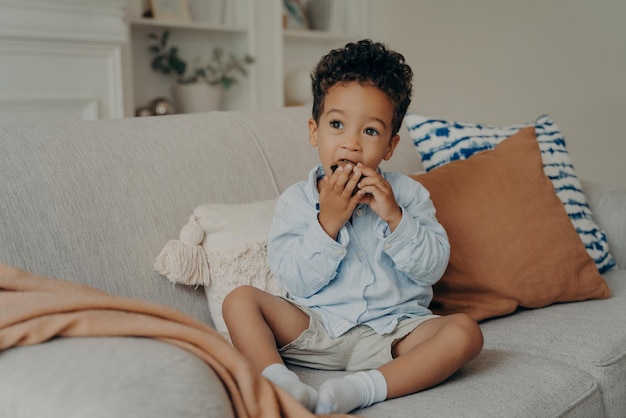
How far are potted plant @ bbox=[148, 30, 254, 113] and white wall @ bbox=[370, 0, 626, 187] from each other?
3.70ft

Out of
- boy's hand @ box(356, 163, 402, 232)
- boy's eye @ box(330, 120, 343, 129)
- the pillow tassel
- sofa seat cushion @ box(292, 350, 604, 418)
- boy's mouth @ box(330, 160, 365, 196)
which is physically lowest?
sofa seat cushion @ box(292, 350, 604, 418)

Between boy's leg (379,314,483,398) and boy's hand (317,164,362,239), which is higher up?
boy's hand (317,164,362,239)

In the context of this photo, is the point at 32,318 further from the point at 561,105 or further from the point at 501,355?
the point at 561,105

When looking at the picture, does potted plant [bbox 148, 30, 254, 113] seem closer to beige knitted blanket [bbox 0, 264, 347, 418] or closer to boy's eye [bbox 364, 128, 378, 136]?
boy's eye [bbox 364, 128, 378, 136]

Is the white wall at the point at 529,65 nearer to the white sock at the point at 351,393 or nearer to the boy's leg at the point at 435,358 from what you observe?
the boy's leg at the point at 435,358

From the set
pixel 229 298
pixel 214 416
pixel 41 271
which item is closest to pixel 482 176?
pixel 229 298

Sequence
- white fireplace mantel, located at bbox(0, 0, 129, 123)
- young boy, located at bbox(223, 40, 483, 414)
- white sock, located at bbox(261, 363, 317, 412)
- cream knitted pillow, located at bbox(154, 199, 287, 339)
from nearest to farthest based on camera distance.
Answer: white sock, located at bbox(261, 363, 317, 412) < young boy, located at bbox(223, 40, 483, 414) < cream knitted pillow, located at bbox(154, 199, 287, 339) < white fireplace mantel, located at bbox(0, 0, 129, 123)

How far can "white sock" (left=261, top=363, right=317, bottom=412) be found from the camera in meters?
1.03

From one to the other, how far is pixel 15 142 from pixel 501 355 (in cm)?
103

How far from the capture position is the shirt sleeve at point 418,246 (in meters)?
1.35

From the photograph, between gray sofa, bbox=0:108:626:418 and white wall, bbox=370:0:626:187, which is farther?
white wall, bbox=370:0:626:187

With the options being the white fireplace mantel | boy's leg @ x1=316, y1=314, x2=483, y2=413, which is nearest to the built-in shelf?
the white fireplace mantel

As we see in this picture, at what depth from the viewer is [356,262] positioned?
140 centimetres

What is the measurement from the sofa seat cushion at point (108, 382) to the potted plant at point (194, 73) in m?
2.62
